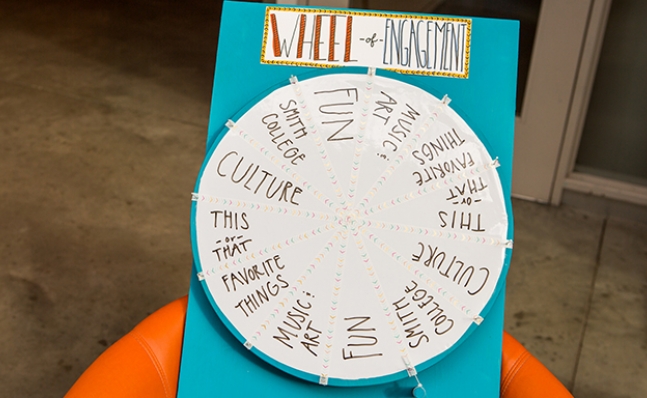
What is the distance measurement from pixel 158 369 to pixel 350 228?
36 cm

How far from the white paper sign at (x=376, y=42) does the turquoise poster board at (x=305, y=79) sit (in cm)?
2

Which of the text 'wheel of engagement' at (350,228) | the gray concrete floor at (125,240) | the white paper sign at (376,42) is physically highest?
the white paper sign at (376,42)

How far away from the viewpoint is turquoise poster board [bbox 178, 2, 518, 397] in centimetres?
94

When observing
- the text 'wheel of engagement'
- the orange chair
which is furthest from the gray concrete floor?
the text 'wheel of engagement'

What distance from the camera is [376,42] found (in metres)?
0.97

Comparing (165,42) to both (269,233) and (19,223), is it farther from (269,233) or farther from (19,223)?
(269,233)

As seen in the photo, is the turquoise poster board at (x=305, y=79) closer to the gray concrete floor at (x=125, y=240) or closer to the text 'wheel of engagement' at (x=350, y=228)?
the text 'wheel of engagement' at (x=350, y=228)

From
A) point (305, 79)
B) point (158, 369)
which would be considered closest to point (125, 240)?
point (158, 369)

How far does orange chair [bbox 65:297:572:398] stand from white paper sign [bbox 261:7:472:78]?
431 mm

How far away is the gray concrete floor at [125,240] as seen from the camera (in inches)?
67.4

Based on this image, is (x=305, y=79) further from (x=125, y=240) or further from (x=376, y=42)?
(x=125, y=240)

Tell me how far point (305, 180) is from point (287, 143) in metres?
0.06

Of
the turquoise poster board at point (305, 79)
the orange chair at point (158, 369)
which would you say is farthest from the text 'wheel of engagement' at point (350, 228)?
the orange chair at point (158, 369)

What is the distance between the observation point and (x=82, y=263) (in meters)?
1.95
